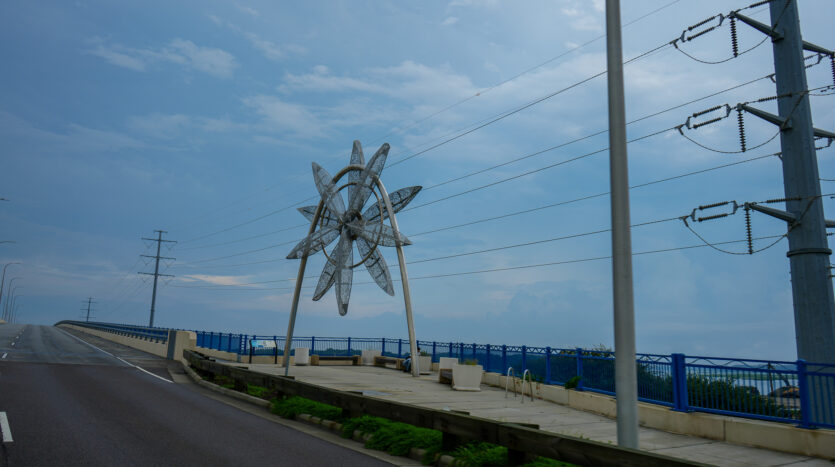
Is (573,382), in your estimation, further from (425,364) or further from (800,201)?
(425,364)

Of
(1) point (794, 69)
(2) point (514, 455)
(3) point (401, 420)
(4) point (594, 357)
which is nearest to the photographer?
(2) point (514, 455)

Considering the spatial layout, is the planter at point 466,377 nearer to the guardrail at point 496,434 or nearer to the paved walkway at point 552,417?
the paved walkway at point 552,417

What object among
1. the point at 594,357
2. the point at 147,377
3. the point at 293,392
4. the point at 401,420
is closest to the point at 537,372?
the point at 594,357

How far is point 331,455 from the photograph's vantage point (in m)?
9.21

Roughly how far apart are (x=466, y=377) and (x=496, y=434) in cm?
1416

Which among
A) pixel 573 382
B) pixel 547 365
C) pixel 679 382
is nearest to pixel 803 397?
pixel 679 382

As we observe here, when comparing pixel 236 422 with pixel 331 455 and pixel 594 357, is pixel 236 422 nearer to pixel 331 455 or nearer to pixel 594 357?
pixel 331 455

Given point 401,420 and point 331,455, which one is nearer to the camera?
point 331,455

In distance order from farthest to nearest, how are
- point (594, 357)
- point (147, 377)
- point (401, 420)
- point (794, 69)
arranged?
point (147, 377) < point (794, 69) < point (594, 357) < point (401, 420)

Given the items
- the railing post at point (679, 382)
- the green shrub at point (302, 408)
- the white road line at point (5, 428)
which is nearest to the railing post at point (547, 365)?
the railing post at point (679, 382)

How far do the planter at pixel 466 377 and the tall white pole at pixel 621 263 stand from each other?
14712mm

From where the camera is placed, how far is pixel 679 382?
46.2 ft

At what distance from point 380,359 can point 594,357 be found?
1958cm

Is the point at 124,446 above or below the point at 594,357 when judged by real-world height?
below
